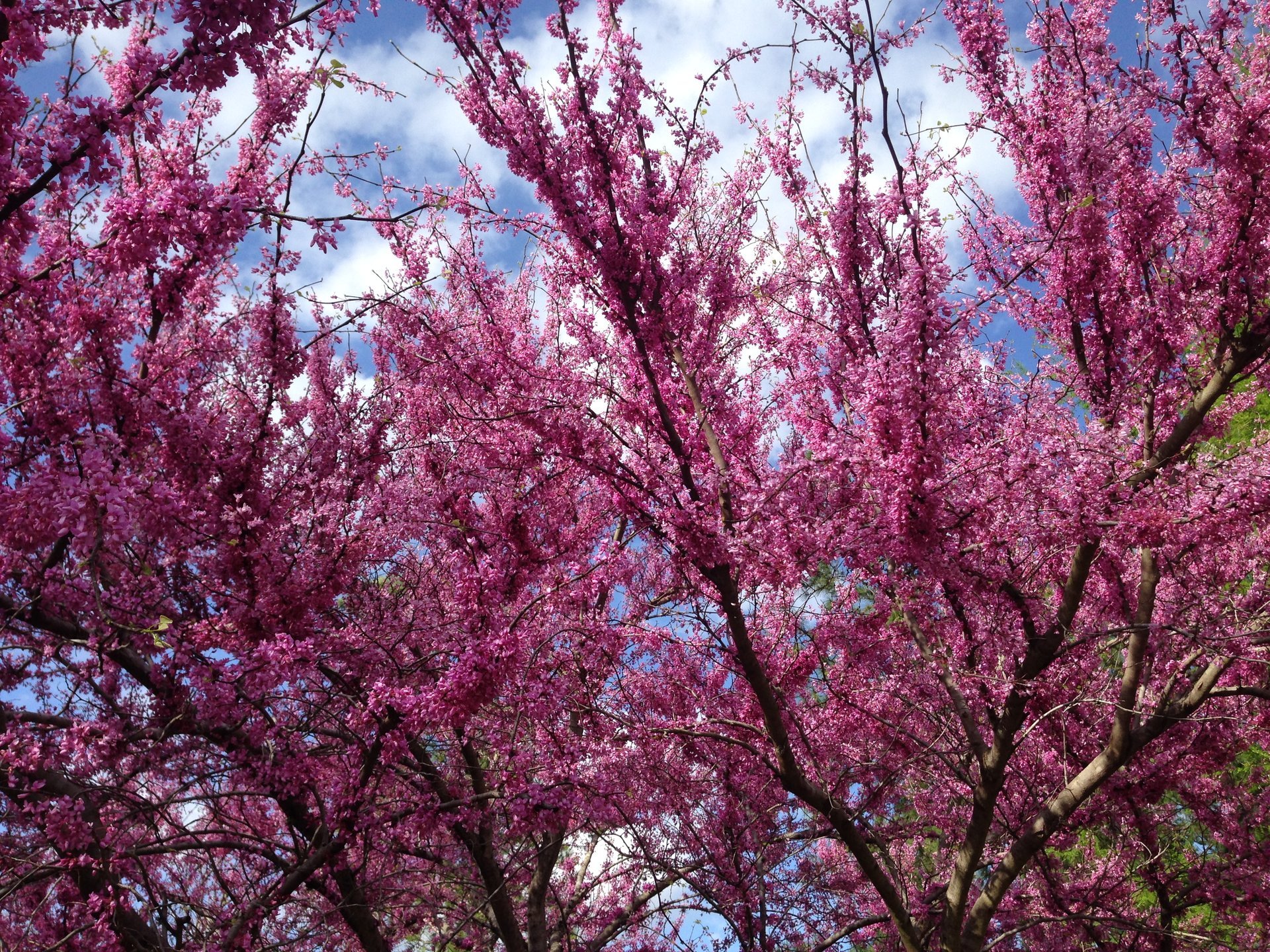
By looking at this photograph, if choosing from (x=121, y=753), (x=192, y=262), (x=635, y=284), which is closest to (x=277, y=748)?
(x=121, y=753)

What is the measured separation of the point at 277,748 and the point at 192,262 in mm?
2919

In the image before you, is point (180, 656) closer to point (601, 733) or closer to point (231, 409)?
point (231, 409)

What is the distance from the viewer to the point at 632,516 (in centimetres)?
569

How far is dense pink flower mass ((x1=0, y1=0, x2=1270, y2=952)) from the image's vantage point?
489 cm

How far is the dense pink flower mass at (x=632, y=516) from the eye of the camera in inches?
193

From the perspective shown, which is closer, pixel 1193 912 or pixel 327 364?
pixel 327 364

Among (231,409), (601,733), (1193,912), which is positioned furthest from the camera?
(1193,912)

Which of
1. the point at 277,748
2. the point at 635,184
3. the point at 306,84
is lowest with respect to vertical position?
the point at 277,748

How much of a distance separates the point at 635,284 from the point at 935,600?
Result: 317 cm

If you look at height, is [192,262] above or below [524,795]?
above

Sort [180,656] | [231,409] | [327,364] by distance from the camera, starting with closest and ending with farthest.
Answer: [180,656] < [231,409] < [327,364]

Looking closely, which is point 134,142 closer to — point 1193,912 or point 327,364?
point 327,364

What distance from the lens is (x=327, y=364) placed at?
7957 millimetres

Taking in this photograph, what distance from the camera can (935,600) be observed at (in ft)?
21.2
